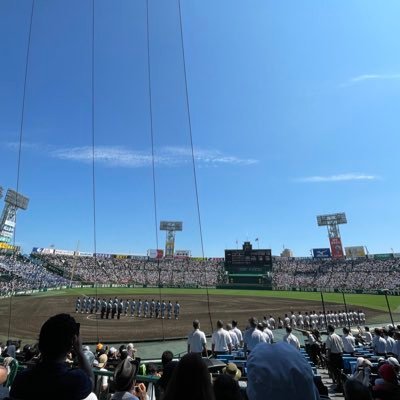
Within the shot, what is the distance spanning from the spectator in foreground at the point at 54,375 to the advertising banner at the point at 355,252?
82658mm

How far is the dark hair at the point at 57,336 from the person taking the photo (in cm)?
210

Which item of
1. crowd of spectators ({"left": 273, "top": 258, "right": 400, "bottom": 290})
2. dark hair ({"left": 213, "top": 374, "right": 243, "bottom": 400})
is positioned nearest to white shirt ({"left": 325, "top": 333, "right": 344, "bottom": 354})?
dark hair ({"left": 213, "top": 374, "right": 243, "bottom": 400})

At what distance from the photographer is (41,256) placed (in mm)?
68375

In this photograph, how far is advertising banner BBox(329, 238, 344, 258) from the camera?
7119 centimetres

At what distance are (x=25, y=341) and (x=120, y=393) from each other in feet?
50.9

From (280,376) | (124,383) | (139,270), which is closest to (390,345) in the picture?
(124,383)

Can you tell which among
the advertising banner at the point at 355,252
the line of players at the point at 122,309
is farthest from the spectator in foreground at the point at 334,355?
the advertising banner at the point at 355,252

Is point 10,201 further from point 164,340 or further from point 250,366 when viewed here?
point 250,366

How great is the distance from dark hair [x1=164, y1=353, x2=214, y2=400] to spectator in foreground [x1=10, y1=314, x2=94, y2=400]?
0.80m

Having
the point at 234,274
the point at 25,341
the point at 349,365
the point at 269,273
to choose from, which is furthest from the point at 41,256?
the point at 349,365

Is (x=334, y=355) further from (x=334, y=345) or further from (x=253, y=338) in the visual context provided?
(x=253, y=338)

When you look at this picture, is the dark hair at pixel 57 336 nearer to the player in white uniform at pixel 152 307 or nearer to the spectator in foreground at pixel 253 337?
the spectator in foreground at pixel 253 337

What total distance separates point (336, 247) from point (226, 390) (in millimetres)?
79543

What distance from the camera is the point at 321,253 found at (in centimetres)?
7538
